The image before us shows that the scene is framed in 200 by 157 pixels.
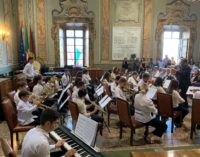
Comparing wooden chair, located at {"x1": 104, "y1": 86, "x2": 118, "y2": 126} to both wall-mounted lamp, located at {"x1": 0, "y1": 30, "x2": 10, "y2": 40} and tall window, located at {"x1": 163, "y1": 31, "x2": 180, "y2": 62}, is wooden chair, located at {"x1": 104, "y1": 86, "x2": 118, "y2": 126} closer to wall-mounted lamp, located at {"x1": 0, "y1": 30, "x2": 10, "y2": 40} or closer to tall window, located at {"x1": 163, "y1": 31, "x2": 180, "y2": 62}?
wall-mounted lamp, located at {"x1": 0, "y1": 30, "x2": 10, "y2": 40}

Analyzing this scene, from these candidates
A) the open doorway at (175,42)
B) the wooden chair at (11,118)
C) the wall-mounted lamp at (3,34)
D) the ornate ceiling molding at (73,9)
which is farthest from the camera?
the open doorway at (175,42)

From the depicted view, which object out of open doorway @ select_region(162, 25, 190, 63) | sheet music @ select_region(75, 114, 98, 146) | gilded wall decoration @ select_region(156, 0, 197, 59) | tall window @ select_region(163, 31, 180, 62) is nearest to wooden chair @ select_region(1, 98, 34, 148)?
sheet music @ select_region(75, 114, 98, 146)

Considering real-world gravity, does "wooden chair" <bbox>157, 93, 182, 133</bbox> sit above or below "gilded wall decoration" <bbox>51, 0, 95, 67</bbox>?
below

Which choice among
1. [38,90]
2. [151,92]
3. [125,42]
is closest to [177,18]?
[125,42]

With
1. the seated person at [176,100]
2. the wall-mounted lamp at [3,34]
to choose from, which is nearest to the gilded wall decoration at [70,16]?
the wall-mounted lamp at [3,34]

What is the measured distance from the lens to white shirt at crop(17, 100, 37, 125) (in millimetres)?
3889

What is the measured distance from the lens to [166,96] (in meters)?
4.64

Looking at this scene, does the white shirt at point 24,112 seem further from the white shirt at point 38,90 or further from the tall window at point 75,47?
the tall window at point 75,47

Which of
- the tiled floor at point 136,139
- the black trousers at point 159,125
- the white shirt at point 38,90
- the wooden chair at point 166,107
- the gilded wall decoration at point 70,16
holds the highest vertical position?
the gilded wall decoration at point 70,16

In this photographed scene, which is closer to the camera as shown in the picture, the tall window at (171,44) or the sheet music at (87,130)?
the sheet music at (87,130)

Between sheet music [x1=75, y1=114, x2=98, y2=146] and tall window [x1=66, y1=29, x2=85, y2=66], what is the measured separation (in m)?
9.83

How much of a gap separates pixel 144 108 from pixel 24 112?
2289mm

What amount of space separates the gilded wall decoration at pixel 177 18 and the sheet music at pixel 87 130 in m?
10.4

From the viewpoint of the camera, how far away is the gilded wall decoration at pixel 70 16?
36.7 ft
